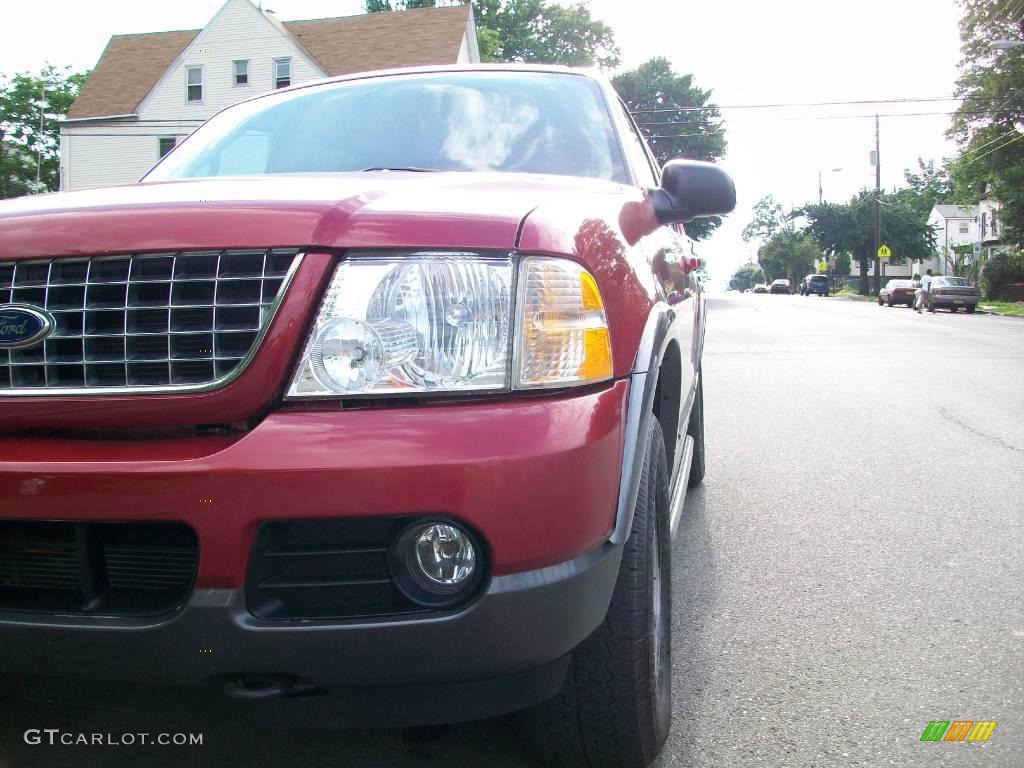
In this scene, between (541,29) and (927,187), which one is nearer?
(541,29)

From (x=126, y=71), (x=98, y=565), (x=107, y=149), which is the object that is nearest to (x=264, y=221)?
(x=98, y=565)

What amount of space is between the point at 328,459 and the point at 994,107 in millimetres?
42731

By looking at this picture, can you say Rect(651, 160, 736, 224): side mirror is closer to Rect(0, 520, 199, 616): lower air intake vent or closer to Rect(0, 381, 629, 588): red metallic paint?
Rect(0, 381, 629, 588): red metallic paint

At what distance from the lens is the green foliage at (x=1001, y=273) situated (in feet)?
135

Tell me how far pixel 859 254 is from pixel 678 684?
7361 centimetres

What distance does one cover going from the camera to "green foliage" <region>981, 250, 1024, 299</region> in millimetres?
41156

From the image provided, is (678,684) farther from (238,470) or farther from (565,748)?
(238,470)

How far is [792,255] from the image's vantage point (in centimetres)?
10969

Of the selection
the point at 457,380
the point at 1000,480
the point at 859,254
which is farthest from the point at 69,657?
the point at 859,254

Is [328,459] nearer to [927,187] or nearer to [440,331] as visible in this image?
[440,331]

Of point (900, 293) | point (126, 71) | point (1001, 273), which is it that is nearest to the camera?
point (126, 71)

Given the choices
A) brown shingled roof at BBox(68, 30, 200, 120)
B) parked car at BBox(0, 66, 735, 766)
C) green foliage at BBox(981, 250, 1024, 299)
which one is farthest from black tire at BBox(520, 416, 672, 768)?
green foliage at BBox(981, 250, 1024, 299)

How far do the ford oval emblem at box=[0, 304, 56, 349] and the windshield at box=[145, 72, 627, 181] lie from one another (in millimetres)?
1251

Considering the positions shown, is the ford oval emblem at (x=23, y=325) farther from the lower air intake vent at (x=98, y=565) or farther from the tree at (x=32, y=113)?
the tree at (x=32, y=113)
